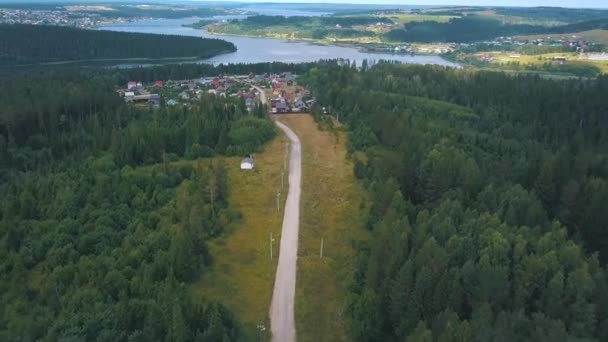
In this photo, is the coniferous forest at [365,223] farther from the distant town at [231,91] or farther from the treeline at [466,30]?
the treeline at [466,30]

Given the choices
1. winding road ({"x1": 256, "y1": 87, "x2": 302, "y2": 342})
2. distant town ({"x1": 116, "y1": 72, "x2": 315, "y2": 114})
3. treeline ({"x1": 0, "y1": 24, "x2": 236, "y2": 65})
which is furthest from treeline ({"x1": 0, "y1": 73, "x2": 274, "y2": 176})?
treeline ({"x1": 0, "y1": 24, "x2": 236, "y2": 65})

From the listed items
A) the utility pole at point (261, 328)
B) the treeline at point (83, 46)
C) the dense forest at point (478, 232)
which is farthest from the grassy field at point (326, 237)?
the treeline at point (83, 46)

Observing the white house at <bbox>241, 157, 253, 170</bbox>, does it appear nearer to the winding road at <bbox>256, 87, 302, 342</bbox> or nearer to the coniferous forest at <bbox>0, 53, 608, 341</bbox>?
the winding road at <bbox>256, 87, 302, 342</bbox>

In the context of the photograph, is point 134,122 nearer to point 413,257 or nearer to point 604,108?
point 413,257

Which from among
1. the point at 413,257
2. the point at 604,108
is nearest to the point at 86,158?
the point at 413,257

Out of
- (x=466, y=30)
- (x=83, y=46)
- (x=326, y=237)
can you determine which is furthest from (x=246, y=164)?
(x=466, y=30)
